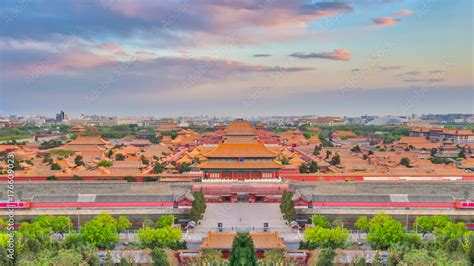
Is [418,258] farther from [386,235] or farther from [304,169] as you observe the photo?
[304,169]

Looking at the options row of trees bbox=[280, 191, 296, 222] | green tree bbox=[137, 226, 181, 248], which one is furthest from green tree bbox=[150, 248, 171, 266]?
row of trees bbox=[280, 191, 296, 222]

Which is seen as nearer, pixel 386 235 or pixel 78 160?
pixel 386 235

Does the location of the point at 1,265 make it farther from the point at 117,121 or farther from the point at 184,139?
the point at 117,121

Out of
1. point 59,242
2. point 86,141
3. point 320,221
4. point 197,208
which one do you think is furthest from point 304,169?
point 86,141

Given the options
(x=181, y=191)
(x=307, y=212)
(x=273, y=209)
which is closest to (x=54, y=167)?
(x=181, y=191)

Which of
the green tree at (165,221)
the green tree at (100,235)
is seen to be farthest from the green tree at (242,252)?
the green tree at (165,221)

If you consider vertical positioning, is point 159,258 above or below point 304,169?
below

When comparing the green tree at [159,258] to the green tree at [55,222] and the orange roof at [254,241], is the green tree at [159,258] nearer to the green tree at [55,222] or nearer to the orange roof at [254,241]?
the orange roof at [254,241]

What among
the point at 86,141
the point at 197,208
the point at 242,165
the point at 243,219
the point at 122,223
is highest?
the point at 86,141
